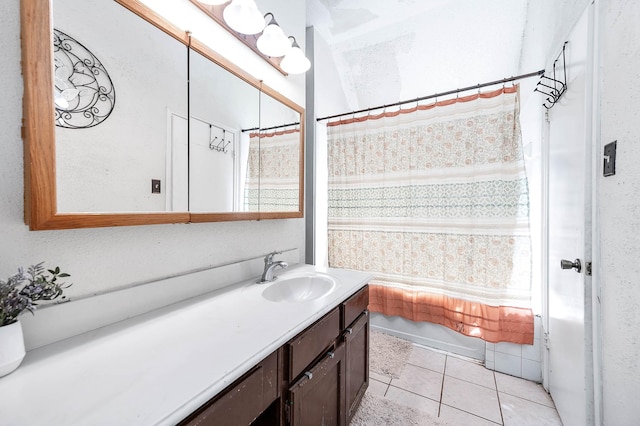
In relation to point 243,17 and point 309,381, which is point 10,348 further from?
point 243,17

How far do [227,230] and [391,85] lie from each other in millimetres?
2127

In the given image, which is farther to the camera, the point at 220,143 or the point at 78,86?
the point at 220,143

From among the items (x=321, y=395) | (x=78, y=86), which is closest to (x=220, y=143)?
(x=78, y=86)

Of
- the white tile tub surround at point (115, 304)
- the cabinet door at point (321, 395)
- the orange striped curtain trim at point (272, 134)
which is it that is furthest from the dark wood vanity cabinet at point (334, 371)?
the orange striped curtain trim at point (272, 134)

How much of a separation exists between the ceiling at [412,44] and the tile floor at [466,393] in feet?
7.66

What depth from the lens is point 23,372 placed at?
62 cm

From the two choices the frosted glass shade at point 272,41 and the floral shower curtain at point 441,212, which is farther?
the floral shower curtain at point 441,212

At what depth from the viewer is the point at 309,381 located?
37.2 inches

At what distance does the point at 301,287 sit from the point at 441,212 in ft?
4.15

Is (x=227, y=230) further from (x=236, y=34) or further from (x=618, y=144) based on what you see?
(x=618, y=144)

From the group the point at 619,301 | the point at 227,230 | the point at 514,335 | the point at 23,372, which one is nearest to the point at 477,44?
the point at 619,301

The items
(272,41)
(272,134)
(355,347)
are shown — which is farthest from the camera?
(272,134)

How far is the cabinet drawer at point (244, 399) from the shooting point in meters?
0.59

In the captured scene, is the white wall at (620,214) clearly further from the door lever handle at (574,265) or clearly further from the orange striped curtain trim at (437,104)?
the orange striped curtain trim at (437,104)
